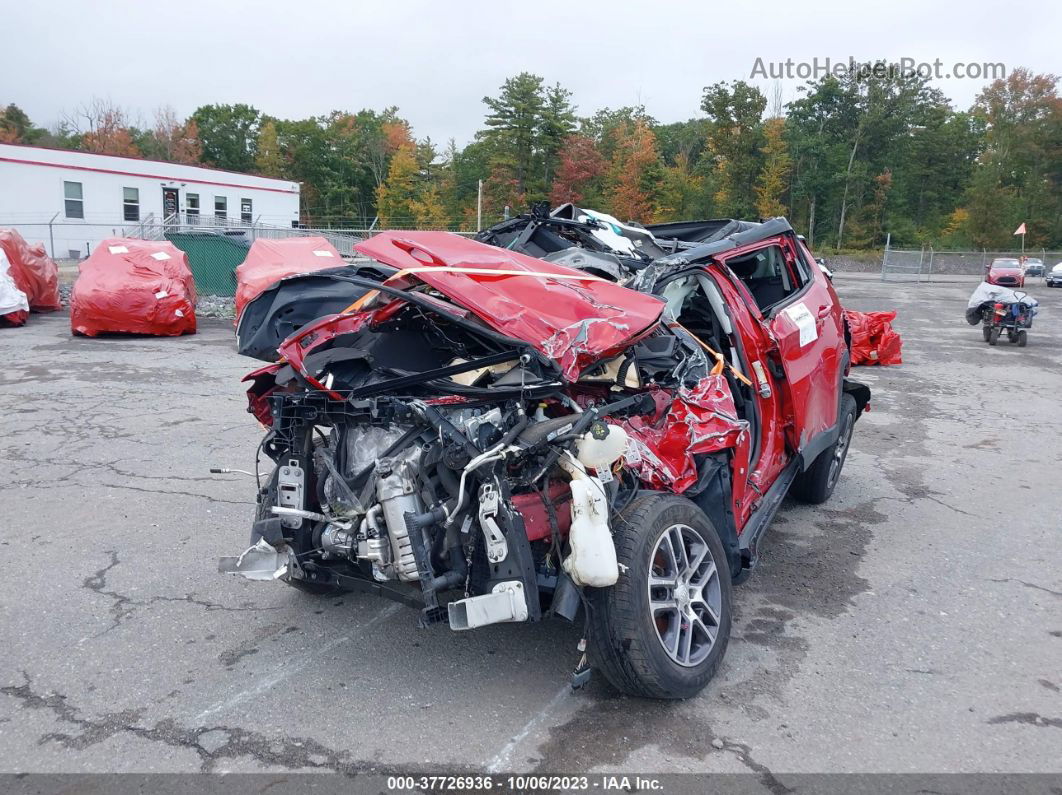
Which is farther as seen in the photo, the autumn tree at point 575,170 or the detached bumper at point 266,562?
the autumn tree at point 575,170

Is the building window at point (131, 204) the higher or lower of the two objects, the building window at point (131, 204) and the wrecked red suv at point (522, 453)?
the higher

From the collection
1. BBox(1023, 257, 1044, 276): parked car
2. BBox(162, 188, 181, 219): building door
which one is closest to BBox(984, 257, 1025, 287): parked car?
BBox(1023, 257, 1044, 276): parked car

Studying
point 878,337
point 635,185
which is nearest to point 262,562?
point 878,337

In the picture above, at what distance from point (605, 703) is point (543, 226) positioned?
125 inches

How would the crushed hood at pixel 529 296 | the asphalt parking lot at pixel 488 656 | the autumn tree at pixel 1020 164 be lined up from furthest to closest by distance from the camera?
the autumn tree at pixel 1020 164
the crushed hood at pixel 529 296
the asphalt parking lot at pixel 488 656

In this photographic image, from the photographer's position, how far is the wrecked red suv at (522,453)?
3154mm

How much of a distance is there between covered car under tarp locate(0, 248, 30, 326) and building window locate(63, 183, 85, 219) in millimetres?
18771

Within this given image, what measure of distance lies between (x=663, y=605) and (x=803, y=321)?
2342mm

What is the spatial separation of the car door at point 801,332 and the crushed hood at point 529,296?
1111 mm

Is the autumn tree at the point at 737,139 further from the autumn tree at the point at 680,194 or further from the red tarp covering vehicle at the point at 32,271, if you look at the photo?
the red tarp covering vehicle at the point at 32,271

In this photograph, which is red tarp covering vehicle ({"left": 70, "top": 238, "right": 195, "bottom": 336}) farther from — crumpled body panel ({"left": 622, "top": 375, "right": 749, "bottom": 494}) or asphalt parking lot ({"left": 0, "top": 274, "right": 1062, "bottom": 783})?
crumpled body panel ({"left": 622, "top": 375, "right": 749, "bottom": 494})

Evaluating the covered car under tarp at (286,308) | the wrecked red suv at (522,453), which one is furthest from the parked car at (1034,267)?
the covered car under tarp at (286,308)

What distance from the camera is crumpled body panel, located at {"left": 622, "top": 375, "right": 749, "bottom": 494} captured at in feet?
12.1

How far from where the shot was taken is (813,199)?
58.5 metres
